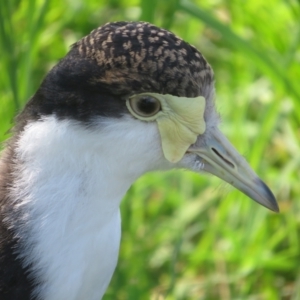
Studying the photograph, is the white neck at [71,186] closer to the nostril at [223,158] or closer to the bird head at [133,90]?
the bird head at [133,90]

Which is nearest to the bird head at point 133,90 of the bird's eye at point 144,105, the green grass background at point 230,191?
the bird's eye at point 144,105

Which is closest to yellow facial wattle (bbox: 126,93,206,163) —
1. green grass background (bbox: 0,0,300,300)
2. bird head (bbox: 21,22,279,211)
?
bird head (bbox: 21,22,279,211)

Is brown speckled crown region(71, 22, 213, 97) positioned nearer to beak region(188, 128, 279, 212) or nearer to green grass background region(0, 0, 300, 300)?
beak region(188, 128, 279, 212)

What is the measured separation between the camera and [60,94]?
1.87 metres

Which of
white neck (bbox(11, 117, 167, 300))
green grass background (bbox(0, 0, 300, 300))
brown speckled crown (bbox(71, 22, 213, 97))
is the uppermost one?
brown speckled crown (bbox(71, 22, 213, 97))

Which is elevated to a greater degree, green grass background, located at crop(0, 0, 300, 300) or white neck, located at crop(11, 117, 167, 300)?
white neck, located at crop(11, 117, 167, 300)

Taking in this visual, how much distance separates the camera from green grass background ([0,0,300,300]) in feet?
9.09

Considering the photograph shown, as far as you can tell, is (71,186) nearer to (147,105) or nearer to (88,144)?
(88,144)

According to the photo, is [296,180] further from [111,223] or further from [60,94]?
[60,94]

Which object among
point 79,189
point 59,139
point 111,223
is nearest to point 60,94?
point 59,139

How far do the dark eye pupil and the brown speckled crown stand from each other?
0.9 inches

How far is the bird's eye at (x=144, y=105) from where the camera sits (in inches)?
74.6

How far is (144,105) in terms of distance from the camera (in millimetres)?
1896

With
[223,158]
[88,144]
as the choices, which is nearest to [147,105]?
[88,144]
